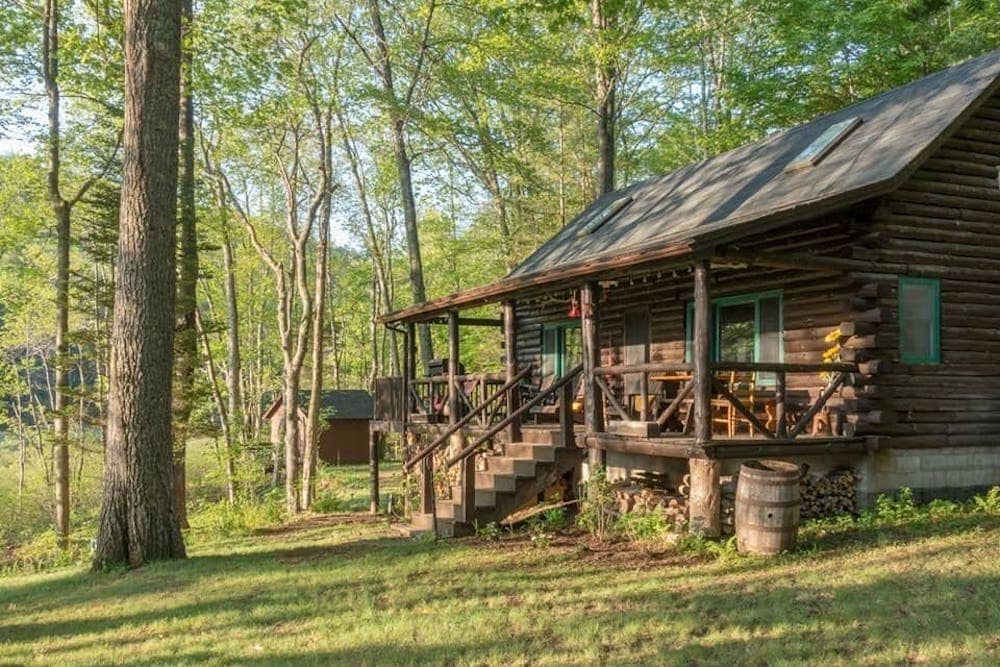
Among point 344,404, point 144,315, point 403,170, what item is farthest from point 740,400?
point 344,404

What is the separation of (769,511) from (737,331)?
525 centimetres

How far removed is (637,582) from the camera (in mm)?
7484

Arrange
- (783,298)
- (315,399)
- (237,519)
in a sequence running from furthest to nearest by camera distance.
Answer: (315,399) < (237,519) < (783,298)

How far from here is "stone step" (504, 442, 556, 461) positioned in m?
10.7

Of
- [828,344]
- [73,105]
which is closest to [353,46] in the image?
[73,105]

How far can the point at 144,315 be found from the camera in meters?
9.51

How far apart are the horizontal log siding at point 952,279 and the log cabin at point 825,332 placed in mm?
Answer: 24

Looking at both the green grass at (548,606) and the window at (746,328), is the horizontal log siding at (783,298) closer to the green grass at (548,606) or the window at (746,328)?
the window at (746,328)

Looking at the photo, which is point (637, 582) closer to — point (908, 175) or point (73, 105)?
point (908, 175)

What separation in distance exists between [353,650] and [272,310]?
136 ft

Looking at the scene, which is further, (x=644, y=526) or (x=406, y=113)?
(x=406, y=113)

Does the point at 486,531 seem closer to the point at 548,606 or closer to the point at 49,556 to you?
the point at 548,606

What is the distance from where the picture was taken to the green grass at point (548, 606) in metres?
5.68

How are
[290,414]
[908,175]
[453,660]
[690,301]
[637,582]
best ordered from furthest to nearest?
[290,414] < [690,301] < [908,175] < [637,582] < [453,660]
